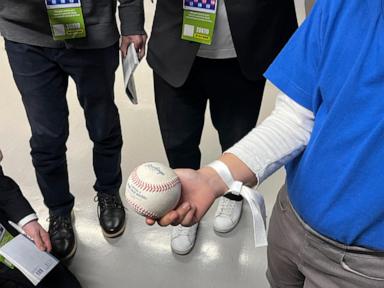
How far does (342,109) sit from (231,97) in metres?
0.79

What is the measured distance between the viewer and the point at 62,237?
1.69 meters

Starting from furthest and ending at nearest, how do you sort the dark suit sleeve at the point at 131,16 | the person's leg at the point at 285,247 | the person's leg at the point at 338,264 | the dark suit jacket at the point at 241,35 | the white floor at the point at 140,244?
1. the white floor at the point at 140,244
2. the dark suit sleeve at the point at 131,16
3. the dark suit jacket at the point at 241,35
4. the person's leg at the point at 285,247
5. the person's leg at the point at 338,264

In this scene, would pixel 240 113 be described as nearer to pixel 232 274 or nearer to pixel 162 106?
pixel 162 106

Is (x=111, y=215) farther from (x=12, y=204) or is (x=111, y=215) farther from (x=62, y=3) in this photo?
(x=62, y=3)

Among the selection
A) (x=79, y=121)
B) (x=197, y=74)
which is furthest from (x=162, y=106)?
(x=79, y=121)

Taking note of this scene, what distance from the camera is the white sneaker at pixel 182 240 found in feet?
5.59

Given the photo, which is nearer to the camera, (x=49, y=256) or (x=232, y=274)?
(x=49, y=256)

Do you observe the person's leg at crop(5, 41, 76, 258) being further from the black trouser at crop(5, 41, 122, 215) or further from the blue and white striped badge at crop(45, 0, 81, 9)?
the blue and white striped badge at crop(45, 0, 81, 9)

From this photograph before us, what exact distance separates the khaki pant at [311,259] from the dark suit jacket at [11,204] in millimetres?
848

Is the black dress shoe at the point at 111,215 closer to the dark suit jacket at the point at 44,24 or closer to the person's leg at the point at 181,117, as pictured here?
the person's leg at the point at 181,117

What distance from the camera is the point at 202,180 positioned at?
2.52 feet

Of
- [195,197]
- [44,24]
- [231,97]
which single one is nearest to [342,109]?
[195,197]

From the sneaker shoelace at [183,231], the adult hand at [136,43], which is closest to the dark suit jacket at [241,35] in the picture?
the adult hand at [136,43]

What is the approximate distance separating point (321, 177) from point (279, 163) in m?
0.08
